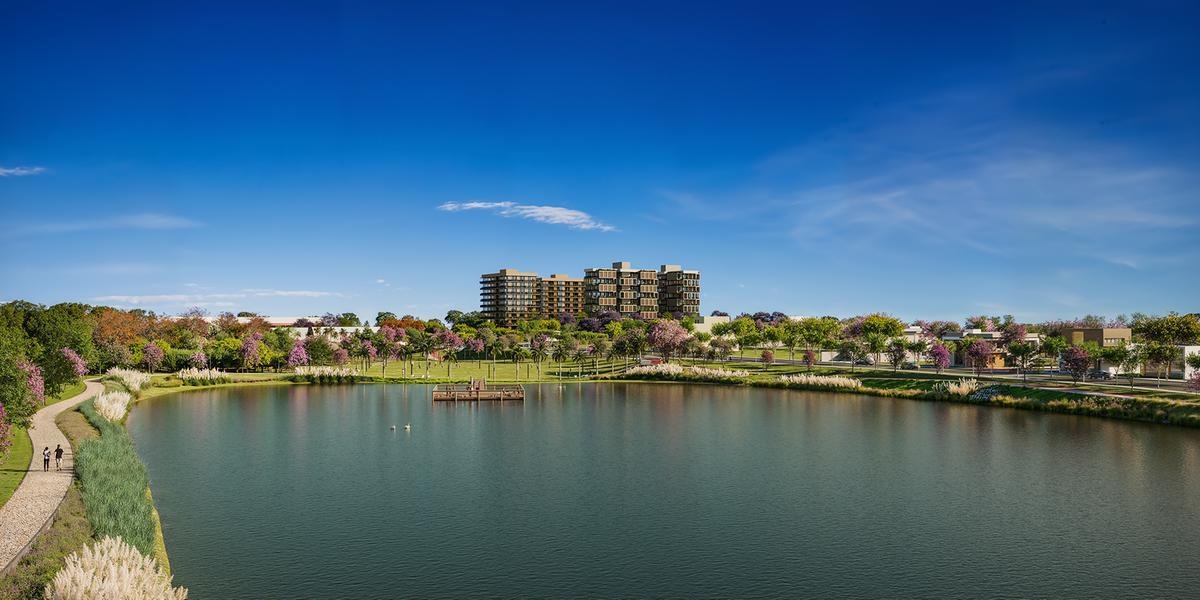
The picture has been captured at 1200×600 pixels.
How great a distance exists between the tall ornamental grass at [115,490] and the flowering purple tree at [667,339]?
8515 cm

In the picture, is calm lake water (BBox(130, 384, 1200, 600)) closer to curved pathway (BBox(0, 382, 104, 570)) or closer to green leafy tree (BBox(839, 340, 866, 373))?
curved pathway (BBox(0, 382, 104, 570))

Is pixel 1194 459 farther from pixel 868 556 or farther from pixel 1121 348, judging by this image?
pixel 1121 348

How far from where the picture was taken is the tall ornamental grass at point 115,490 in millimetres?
24938

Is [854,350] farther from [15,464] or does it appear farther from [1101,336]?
[15,464]

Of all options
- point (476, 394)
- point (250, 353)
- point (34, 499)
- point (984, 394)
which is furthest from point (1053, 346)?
point (250, 353)

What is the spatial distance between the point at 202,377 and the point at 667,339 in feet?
221

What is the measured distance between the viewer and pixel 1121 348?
77.4 m

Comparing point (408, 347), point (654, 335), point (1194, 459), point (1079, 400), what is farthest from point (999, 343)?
point (408, 347)

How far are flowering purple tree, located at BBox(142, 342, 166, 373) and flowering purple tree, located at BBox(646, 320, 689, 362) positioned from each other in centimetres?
7218

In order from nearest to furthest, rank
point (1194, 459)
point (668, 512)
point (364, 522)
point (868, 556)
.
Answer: point (868, 556) → point (364, 522) → point (668, 512) → point (1194, 459)

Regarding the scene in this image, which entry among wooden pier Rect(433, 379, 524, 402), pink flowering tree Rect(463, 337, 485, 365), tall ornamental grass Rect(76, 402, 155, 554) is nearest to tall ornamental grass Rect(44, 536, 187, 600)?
tall ornamental grass Rect(76, 402, 155, 554)

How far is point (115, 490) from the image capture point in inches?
1150

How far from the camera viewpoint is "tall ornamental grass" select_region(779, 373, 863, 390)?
86.5 metres

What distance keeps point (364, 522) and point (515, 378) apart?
70.0 metres
